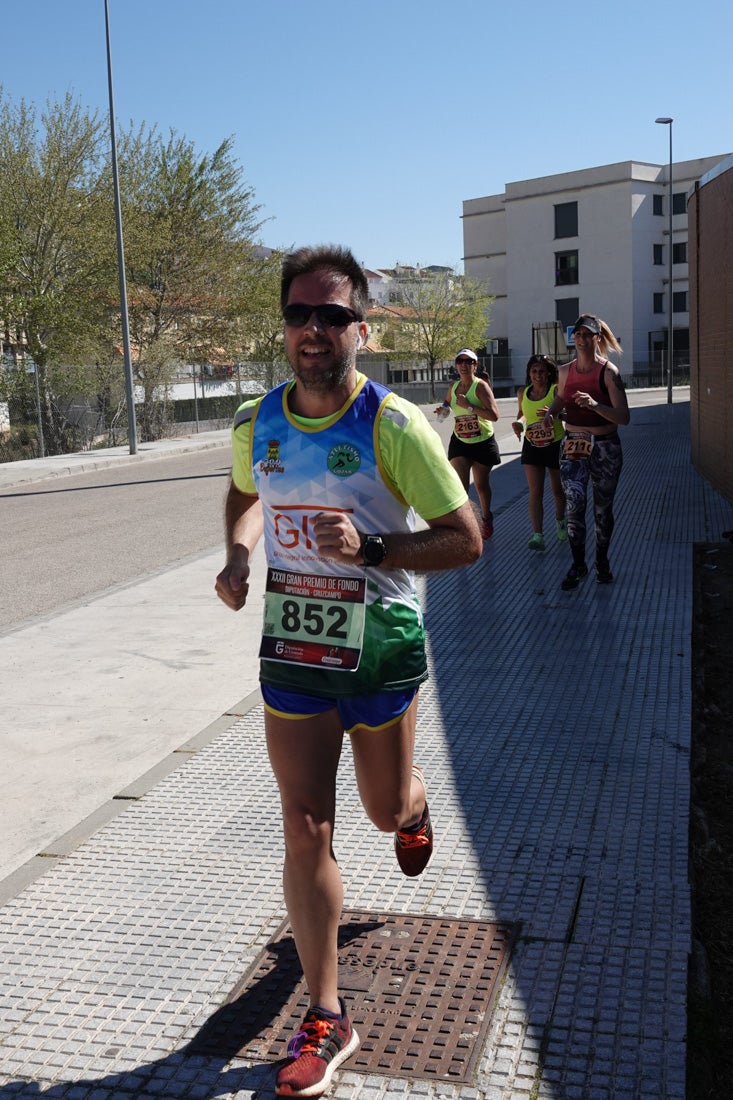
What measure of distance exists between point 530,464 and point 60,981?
719 cm

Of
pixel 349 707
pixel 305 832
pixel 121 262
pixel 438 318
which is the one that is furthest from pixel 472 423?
pixel 438 318

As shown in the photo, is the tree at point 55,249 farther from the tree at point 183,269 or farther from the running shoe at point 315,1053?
the running shoe at point 315,1053

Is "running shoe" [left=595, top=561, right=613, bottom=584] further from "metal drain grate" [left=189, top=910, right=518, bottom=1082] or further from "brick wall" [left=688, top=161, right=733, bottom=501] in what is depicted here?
"metal drain grate" [left=189, top=910, right=518, bottom=1082]

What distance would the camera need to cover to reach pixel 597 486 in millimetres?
8336

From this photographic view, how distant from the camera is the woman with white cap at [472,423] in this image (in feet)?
33.1

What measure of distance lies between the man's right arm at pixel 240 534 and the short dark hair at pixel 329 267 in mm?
635

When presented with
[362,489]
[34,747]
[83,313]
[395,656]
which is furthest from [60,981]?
[83,313]

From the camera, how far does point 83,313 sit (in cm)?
2945

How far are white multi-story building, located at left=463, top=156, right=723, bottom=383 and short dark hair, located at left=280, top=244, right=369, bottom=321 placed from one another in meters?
66.0

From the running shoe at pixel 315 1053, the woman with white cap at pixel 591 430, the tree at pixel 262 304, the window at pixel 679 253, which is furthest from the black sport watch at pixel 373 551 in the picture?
the window at pixel 679 253

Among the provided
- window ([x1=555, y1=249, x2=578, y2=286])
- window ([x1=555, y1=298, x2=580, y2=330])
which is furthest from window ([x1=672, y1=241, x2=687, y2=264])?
window ([x1=555, y1=298, x2=580, y2=330])

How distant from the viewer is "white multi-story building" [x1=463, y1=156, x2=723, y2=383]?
67.2m

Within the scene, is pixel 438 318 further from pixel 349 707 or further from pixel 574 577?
pixel 349 707

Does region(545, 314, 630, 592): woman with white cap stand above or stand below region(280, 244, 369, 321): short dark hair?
below
